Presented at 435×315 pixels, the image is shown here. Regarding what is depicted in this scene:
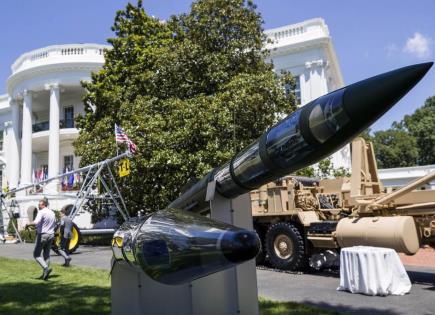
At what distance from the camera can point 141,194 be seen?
17453 mm

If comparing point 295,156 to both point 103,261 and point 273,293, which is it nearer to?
point 273,293

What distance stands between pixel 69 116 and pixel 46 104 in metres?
2.46

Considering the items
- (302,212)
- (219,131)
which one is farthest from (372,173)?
(219,131)

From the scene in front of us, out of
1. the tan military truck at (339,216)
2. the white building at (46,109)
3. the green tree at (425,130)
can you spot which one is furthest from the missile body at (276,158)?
the green tree at (425,130)

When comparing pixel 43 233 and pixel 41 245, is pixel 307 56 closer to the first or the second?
pixel 43 233

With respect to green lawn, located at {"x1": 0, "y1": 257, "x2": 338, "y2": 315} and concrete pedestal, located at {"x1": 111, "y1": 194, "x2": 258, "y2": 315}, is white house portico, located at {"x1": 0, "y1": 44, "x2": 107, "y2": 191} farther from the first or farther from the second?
concrete pedestal, located at {"x1": 111, "y1": 194, "x2": 258, "y2": 315}

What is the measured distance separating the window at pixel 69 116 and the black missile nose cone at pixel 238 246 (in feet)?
100.0

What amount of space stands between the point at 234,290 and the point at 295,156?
1.85 meters

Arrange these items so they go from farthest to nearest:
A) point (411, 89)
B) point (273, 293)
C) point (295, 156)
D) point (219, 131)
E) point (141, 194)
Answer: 1. point (141, 194)
2. point (219, 131)
3. point (273, 293)
4. point (295, 156)
5. point (411, 89)

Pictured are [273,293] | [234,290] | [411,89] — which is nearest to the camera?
[411,89]

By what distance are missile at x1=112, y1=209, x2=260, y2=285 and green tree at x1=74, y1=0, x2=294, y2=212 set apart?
1104 centimetres

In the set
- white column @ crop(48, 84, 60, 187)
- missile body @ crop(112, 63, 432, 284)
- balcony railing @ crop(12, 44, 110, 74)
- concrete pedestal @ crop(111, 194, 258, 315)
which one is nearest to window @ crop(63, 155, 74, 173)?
white column @ crop(48, 84, 60, 187)

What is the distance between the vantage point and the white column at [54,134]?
2827cm

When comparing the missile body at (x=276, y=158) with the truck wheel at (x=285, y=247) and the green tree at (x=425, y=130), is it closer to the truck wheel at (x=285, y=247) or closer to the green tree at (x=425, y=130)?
the truck wheel at (x=285, y=247)
